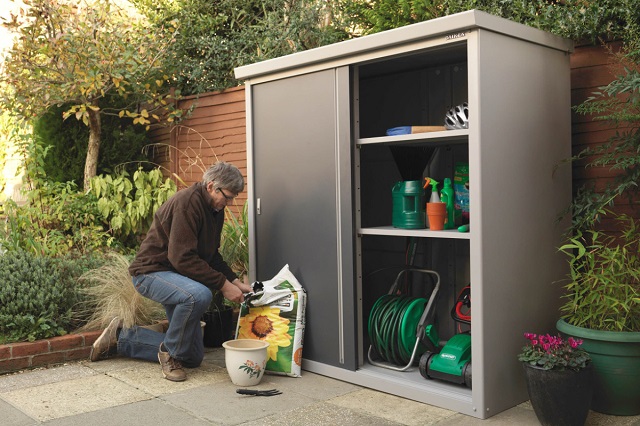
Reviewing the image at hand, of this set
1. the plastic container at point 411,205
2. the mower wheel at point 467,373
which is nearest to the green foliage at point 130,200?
the plastic container at point 411,205

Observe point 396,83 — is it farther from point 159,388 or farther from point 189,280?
point 159,388

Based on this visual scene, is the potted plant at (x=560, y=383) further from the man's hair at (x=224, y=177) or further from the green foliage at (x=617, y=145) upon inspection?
the man's hair at (x=224, y=177)

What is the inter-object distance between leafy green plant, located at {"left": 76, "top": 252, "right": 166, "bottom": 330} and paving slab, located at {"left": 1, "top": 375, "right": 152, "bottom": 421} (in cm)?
70

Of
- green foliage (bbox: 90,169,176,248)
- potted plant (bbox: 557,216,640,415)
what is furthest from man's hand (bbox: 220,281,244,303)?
green foliage (bbox: 90,169,176,248)

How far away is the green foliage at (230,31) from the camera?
743 centimetres

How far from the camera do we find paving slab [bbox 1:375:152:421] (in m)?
3.96

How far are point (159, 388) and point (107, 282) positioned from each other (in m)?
1.35

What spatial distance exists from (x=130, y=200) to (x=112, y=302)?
243 centimetres

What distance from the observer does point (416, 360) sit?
4.64 m

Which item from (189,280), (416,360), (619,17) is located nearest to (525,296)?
(416,360)

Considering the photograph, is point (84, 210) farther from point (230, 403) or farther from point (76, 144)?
point (230, 403)

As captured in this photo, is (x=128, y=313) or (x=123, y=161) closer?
(x=128, y=313)

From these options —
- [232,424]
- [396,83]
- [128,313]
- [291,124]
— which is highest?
[396,83]

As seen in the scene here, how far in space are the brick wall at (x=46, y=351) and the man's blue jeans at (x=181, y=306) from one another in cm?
77
